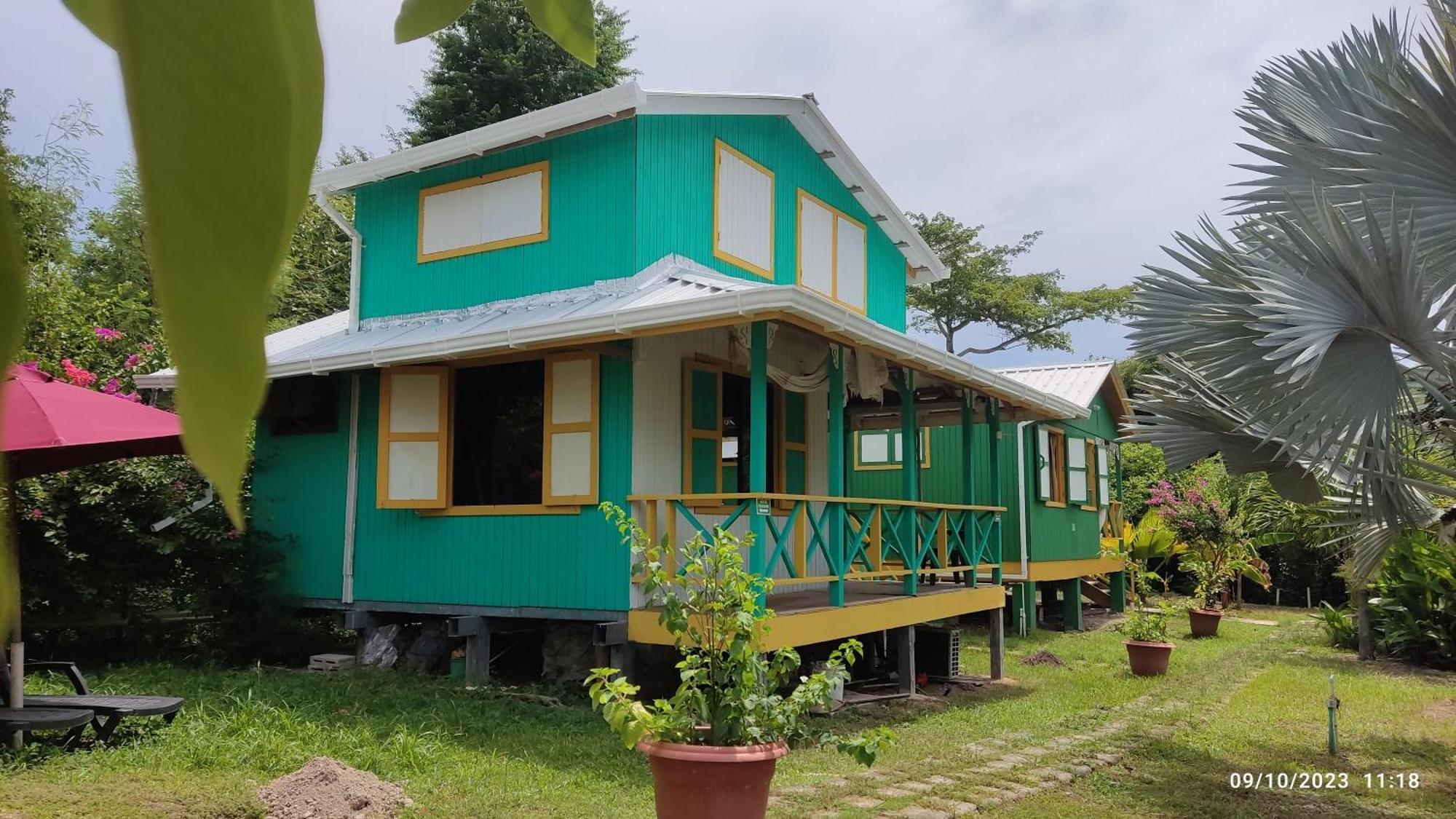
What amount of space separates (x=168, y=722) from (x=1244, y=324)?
23.5 feet

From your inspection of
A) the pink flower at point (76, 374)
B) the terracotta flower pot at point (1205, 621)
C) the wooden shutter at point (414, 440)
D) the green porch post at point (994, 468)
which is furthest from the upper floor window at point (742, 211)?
the terracotta flower pot at point (1205, 621)

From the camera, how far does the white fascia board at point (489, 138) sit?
8.64 m

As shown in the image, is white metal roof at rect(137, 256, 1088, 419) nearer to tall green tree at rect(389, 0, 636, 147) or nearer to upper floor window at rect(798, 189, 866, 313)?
upper floor window at rect(798, 189, 866, 313)

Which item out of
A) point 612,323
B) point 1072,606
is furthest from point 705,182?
point 1072,606

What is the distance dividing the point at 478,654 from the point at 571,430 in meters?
1.98

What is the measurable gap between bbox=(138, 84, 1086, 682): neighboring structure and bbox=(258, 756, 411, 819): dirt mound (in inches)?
101

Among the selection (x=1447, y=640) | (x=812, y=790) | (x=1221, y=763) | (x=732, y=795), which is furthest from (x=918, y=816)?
(x=1447, y=640)

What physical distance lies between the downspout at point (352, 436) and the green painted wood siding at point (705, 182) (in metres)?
2.88

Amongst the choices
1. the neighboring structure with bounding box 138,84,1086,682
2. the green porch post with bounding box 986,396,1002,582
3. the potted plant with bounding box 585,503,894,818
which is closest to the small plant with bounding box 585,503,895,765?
the potted plant with bounding box 585,503,894,818

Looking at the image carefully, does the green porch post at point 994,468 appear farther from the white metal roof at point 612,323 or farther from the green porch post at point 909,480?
the green porch post at point 909,480

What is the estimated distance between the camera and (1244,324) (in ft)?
22.4

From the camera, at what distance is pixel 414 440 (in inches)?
354

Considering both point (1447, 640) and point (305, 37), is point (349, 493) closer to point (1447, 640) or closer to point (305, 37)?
point (305, 37)

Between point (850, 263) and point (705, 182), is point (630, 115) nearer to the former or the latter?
point (705, 182)
